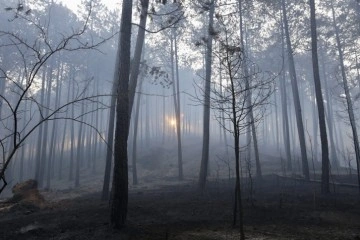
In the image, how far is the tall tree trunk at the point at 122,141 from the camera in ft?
27.2

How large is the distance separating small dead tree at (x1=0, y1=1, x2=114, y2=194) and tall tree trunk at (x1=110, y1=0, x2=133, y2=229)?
1.20 meters

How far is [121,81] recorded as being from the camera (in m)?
8.90

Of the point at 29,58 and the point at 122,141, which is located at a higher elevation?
the point at 29,58

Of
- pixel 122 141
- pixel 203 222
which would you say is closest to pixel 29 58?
pixel 122 141

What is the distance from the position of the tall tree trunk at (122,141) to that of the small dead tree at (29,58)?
1202 mm

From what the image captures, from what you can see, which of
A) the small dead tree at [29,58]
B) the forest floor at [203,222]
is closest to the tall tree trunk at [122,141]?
the forest floor at [203,222]

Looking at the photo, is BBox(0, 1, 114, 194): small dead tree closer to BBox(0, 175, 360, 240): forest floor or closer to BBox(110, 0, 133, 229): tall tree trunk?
BBox(110, 0, 133, 229): tall tree trunk

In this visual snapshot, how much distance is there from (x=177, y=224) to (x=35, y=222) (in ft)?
16.1

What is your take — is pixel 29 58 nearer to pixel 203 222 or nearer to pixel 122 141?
pixel 122 141

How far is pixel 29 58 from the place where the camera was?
32031mm

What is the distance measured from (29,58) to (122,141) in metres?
28.1

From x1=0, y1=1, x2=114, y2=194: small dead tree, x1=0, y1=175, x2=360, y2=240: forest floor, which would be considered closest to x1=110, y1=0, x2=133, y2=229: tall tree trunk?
x1=0, y1=175, x2=360, y2=240: forest floor

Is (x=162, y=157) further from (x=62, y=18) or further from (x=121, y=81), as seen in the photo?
(x=121, y=81)

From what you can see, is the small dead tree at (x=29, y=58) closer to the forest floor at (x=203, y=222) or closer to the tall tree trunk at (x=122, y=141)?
the tall tree trunk at (x=122, y=141)
